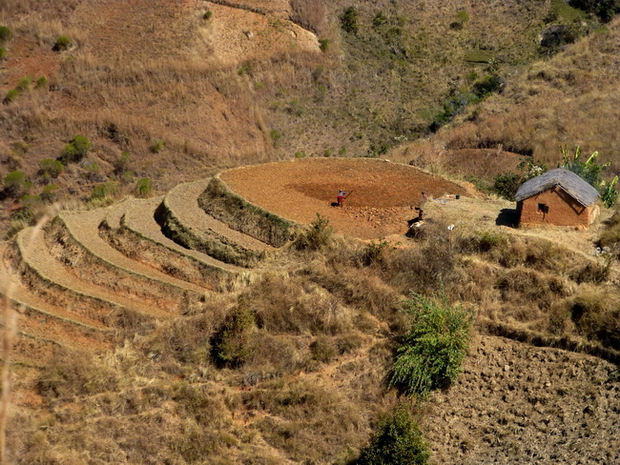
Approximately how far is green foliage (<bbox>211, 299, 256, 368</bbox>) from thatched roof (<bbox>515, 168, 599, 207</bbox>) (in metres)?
8.16

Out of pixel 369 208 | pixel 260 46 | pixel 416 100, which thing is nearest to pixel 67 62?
pixel 260 46

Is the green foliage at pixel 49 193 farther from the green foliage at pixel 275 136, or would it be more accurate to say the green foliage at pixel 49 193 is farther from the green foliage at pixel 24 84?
the green foliage at pixel 275 136

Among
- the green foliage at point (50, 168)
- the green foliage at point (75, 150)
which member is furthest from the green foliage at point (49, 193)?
the green foliage at point (75, 150)

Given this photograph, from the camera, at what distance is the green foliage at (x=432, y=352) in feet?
52.7

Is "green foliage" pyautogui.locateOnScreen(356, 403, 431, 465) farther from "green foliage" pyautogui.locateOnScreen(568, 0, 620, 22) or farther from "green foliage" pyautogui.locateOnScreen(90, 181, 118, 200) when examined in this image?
"green foliage" pyautogui.locateOnScreen(568, 0, 620, 22)

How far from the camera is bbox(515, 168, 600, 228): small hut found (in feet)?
60.1

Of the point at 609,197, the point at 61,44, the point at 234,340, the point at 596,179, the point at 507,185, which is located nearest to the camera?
the point at 234,340

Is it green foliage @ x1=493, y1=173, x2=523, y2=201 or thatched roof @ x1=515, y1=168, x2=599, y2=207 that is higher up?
thatched roof @ x1=515, y1=168, x2=599, y2=207

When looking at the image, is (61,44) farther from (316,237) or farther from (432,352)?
(432,352)

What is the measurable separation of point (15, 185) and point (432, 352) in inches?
866

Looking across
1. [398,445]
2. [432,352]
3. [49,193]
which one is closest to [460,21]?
[49,193]

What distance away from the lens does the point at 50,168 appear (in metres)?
31.2

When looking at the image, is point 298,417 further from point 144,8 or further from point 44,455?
point 144,8

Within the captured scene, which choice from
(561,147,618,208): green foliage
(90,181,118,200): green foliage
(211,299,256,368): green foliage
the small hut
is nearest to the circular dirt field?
the small hut
